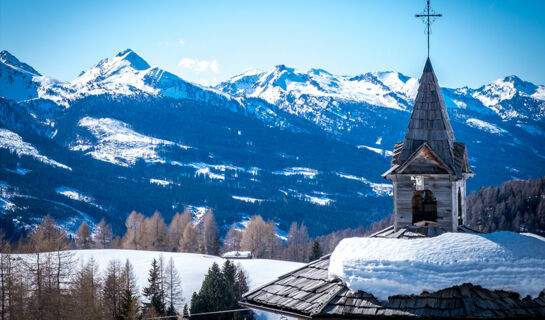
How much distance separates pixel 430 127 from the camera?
18.2 meters

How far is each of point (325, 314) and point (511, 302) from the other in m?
4.36

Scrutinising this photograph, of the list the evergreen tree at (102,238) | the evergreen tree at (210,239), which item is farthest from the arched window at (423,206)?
the evergreen tree at (102,238)

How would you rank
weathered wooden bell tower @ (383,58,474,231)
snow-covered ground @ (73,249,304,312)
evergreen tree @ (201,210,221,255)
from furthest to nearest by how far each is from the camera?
1. evergreen tree @ (201,210,221,255)
2. snow-covered ground @ (73,249,304,312)
3. weathered wooden bell tower @ (383,58,474,231)

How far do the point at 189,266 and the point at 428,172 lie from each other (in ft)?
384

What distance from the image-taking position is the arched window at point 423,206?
17812 millimetres

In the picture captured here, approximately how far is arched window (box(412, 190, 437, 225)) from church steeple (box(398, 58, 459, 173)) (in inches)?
43.3

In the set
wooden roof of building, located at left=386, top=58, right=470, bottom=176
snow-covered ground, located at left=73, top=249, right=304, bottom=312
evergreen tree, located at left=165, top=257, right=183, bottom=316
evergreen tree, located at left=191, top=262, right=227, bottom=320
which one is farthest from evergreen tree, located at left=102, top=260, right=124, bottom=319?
wooden roof of building, located at left=386, top=58, right=470, bottom=176

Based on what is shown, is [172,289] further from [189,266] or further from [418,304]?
[418,304]

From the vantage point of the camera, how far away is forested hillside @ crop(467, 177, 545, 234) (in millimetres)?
175762

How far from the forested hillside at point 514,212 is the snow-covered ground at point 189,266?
71.4 meters

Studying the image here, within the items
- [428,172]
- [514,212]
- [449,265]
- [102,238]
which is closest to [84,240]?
[102,238]

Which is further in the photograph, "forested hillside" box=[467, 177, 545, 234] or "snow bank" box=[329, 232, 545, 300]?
"forested hillside" box=[467, 177, 545, 234]

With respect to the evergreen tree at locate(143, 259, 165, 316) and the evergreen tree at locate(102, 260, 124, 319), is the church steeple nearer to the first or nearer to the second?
the evergreen tree at locate(102, 260, 124, 319)

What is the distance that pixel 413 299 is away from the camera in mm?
14359
